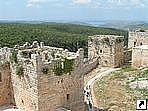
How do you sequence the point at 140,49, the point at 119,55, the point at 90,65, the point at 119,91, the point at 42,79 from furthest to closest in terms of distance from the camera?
1. the point at 119,55
2. the point at 90,65
3. the point at 140,49
4. the point at 119,91
5. the point at 42,79

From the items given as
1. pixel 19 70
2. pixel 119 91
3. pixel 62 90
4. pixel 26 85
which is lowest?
pixel 119 91

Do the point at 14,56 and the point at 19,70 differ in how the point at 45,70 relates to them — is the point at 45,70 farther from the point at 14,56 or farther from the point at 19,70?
the point at 14,56

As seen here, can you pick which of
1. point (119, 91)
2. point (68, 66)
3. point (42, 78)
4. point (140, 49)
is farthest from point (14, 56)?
point (140, 49)

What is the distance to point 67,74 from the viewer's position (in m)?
24.0

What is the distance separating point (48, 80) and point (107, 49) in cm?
2094

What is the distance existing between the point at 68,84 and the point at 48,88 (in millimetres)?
1868

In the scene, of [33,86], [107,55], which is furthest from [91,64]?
[33,86]

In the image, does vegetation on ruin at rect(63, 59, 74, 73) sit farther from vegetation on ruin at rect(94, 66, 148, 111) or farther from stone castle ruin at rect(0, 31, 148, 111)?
vegetation on ruin at rect(94, 66, 148, 111)

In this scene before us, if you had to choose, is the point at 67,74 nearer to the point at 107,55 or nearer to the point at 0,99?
the point at 0,99

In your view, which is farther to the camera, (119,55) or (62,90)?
(119,55)

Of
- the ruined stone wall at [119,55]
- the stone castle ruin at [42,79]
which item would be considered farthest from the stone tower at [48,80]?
the ruined stone wall at [119,55]

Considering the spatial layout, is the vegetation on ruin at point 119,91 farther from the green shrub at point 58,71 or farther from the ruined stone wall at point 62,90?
the green shrub at point 58,71

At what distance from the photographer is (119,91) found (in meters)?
34.8

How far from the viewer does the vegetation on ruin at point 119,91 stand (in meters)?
31.3
